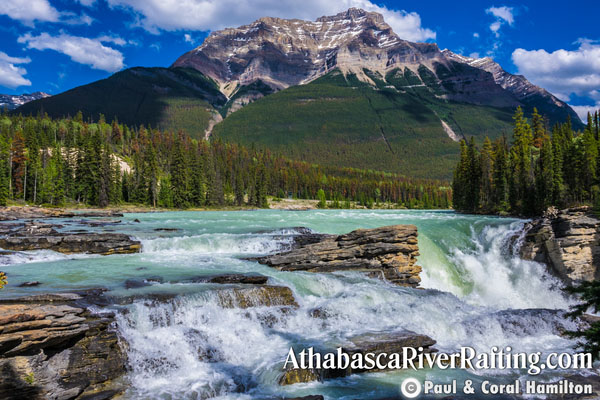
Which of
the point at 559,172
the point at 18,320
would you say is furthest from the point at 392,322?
the point at 559,172

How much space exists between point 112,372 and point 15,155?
93.7 m

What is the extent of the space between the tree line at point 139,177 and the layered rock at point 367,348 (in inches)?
3092

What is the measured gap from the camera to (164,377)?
1131 centimetres

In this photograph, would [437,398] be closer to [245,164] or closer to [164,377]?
[164,377]

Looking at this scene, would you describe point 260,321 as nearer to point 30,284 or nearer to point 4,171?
point 30,284

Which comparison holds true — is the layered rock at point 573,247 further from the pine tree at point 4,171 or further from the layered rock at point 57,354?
the pine tree at point 4,171

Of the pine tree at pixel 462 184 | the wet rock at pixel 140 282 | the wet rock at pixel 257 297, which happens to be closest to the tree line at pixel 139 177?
the pine tree at pixel 462 184

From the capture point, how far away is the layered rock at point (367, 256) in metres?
23.8

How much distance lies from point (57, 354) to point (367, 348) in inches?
371

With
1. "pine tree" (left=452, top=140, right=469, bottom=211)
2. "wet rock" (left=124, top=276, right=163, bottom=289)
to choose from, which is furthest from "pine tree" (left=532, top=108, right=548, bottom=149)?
"wet rock" (left=124, top=276, right=163, bottom=289)

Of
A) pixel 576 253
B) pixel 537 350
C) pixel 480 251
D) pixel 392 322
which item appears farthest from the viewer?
pixel 480 251

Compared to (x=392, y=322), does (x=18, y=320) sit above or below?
above

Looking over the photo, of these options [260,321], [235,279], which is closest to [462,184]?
[235,279]

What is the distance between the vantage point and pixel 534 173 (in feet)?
220
